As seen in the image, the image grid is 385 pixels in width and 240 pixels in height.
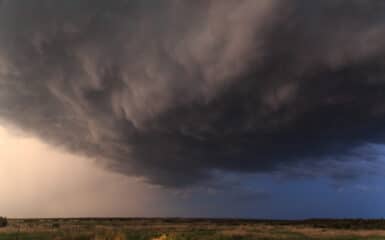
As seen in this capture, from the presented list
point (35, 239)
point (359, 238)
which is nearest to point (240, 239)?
point (359, 238)

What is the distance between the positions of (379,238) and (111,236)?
3151 cm

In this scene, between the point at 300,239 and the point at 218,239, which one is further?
the point at 300,239

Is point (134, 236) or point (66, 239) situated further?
point (134, 236)

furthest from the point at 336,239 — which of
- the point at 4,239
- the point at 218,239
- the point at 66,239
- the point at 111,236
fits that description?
the point at 4,239

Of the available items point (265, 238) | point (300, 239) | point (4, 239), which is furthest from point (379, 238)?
point (4, 239)

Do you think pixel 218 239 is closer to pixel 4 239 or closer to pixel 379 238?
pixel 379 238

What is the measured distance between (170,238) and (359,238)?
2434 cm

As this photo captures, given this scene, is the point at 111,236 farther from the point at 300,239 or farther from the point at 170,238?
the point at 300,239

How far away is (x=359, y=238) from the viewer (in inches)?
1876

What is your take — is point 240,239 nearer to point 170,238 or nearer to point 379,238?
point 170,238

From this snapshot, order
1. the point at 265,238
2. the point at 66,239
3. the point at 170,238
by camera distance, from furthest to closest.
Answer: the point at 265,238 < the point at 66,239 < the point at 170,238

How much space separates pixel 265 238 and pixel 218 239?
637cm

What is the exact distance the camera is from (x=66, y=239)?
4372 cm

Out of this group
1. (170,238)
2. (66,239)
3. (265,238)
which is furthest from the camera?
(265,238)
